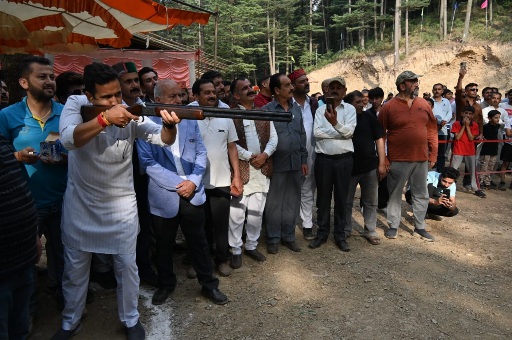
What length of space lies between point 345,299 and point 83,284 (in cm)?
232

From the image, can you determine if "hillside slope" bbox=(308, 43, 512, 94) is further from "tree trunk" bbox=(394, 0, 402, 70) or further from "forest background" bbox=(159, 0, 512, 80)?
"forest background" bbox=(159, 0, 512, 80)

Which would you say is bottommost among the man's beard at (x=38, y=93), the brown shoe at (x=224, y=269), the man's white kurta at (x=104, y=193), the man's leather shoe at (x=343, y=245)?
the brown shoe at (x=224, y=269)

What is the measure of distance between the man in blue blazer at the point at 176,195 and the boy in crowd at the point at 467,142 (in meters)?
5.98

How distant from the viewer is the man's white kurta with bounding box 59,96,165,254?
245cm

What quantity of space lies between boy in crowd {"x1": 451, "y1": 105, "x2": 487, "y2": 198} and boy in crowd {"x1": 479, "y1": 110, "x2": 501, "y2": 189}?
0.56m

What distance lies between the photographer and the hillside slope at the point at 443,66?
76.3ft

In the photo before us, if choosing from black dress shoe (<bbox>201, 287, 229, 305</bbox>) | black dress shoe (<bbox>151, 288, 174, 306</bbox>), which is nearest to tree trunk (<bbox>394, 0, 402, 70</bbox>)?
black dress shoe (<bbox>201, 287, 229, 305</bbox>)

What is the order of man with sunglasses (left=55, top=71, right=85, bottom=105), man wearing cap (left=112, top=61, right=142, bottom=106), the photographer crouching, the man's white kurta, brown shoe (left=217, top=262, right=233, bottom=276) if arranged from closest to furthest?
the man's white kurta, man wearing cap (left=112, top=61, right=142, bottom=106), man with sunglasses (left=55, top=71, right=85, bottom=105), brown shoe (left=217, top=262, right=233, bottom=276), the photographer crouching

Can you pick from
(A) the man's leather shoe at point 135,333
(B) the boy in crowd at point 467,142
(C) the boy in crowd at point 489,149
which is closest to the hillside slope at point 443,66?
(C) the boy in crowd at point 489,149

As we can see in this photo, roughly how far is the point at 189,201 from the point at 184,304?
3.28 feet

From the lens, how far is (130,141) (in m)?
2.57

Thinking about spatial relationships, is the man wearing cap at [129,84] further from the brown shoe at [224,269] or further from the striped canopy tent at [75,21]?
the striped canopy tent at [75,21]

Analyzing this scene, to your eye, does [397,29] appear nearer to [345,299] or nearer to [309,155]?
[309,155]

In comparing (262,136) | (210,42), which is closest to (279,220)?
(262,136)
